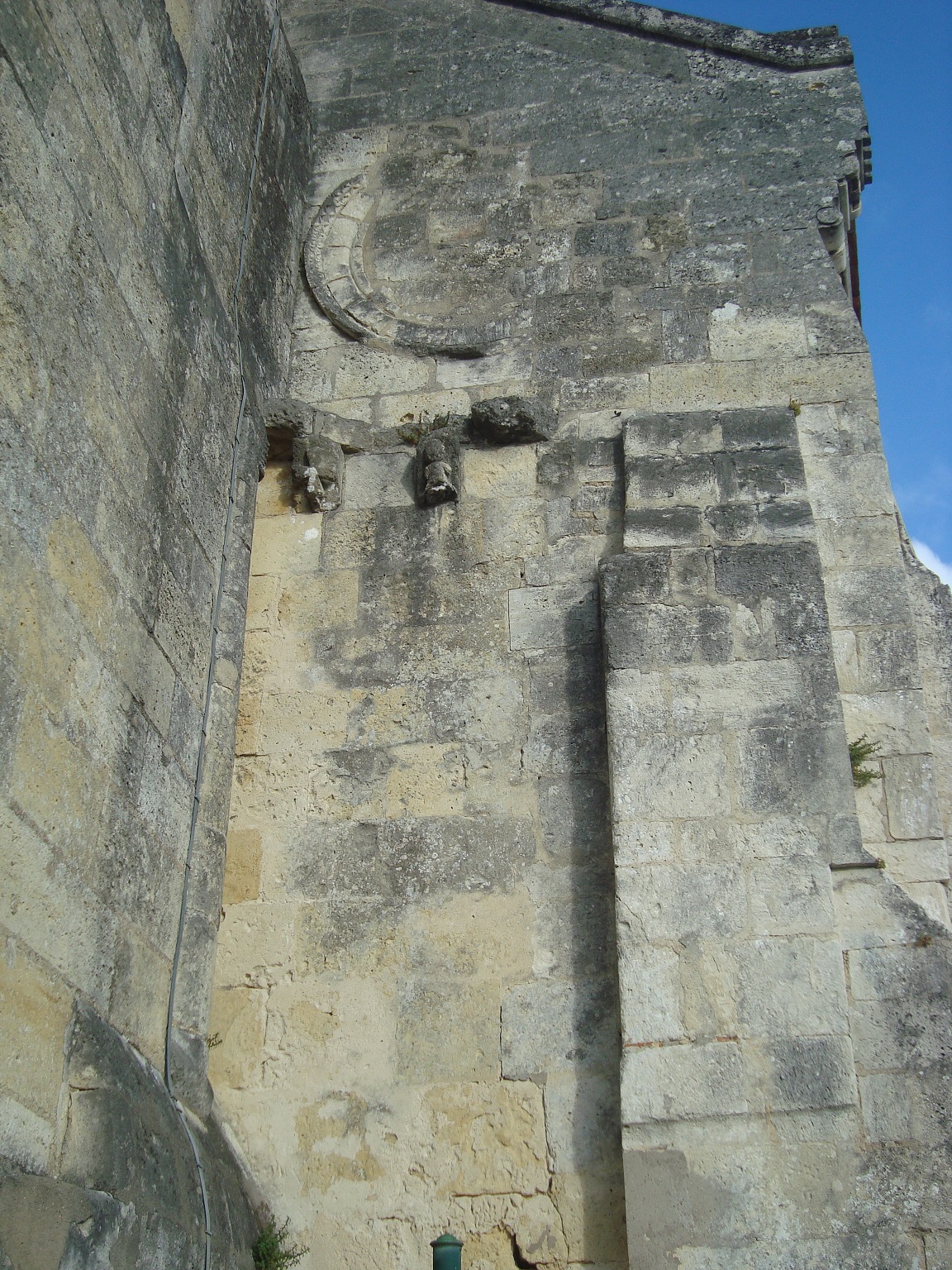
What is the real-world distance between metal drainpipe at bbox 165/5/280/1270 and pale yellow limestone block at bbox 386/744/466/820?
693 millimetres

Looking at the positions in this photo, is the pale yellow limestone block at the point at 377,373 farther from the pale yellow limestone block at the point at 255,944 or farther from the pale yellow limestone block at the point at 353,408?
the pale yellow limestone block at the point at 255,944

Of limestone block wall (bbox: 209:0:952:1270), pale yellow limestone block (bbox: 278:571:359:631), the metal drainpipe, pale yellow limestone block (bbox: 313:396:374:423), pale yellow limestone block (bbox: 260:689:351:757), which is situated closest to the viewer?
the metal drainpipe

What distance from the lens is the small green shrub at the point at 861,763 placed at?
4566 millimetres

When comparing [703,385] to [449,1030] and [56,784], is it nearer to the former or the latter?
[449,1030]

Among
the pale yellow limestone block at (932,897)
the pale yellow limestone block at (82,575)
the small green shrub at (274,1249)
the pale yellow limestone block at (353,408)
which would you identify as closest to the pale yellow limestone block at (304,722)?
the pale yellow limestone block at (82,575)

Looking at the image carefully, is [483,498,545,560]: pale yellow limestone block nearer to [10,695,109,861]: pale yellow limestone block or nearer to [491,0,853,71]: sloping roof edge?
[10,695,109,861]: pale yellow limestone block

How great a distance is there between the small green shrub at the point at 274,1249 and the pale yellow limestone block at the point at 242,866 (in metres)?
1.06

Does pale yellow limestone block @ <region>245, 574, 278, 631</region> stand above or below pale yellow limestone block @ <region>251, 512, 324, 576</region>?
below

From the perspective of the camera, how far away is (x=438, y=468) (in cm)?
529

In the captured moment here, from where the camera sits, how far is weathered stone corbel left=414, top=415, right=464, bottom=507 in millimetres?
5281

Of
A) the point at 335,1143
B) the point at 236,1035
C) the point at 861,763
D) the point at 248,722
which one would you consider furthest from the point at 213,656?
the point at 861,763

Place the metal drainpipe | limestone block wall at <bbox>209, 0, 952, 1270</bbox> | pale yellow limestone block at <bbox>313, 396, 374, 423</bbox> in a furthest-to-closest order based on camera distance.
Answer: pale yellow limestone block at <bbox>313, 396, 374, 423</bbox> → limestone block wall at <bbox>209, 0, 952, 1270</bbox> → the metal drainpipe

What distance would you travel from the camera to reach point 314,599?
5246mm

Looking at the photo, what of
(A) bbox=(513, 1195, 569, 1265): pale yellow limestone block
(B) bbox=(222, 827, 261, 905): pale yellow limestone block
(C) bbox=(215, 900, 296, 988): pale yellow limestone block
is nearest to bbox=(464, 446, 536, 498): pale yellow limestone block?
(B) bbox=(222, 827, 261, 905): pale yellow limestone block
